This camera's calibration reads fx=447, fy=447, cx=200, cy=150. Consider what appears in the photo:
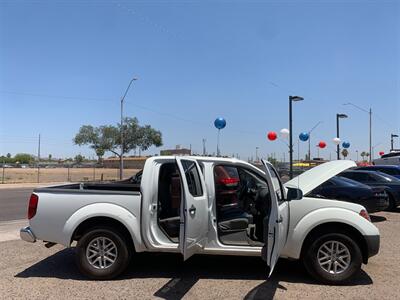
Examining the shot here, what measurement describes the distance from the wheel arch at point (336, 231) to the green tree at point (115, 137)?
45995mm

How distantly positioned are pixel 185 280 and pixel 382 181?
427 inches

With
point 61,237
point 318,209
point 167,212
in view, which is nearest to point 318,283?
point 318,209

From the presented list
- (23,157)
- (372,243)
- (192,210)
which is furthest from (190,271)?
(23,157)

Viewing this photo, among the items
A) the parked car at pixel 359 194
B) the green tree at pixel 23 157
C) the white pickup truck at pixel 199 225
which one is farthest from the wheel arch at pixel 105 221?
the green tree at pixel 23 157

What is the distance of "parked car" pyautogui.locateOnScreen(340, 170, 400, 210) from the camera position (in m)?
14.7

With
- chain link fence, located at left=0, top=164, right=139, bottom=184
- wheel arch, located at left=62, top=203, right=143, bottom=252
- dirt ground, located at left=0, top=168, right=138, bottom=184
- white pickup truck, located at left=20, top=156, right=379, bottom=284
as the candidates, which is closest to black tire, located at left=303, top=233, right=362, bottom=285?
white pickup truck, located at left=20, top=156, right=379, bottom=284

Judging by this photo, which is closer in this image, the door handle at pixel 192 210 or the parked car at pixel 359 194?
the door handle at pixel 192 210

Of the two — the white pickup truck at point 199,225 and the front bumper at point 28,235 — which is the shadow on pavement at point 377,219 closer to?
the white pickup truck at point 199,225

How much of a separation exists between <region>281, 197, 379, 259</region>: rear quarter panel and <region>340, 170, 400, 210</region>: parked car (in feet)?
30.4

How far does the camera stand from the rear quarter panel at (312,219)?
6.10 metres

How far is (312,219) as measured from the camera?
6.12 metres

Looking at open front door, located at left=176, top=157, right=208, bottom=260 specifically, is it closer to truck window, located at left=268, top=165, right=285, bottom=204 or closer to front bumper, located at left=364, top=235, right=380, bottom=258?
truck window, located at left=268, top=165, right=285, bottom=204

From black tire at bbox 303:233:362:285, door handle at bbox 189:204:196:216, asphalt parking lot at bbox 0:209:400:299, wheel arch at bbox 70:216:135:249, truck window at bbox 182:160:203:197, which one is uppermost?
truck window at bbox 182:160:203:197

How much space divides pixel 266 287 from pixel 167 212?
1732 mm
